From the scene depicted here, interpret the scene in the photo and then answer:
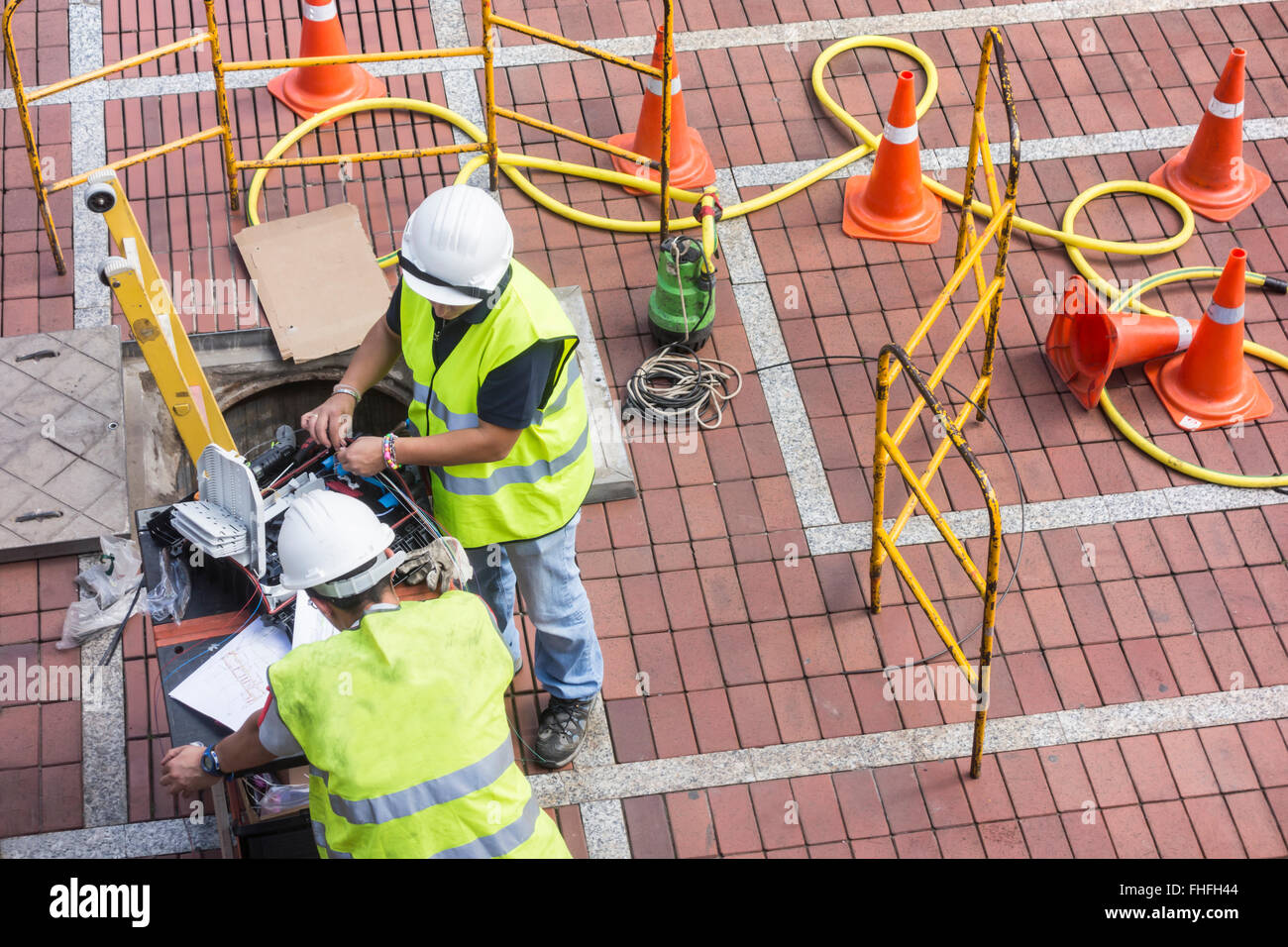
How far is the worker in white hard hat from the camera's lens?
434 cm

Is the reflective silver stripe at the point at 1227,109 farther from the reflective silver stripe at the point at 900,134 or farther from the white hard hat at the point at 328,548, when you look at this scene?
the white hard hat at the point at 328,548

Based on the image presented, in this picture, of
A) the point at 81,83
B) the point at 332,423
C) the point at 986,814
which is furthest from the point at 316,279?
the point at 986,814

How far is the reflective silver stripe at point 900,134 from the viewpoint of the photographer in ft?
23.5

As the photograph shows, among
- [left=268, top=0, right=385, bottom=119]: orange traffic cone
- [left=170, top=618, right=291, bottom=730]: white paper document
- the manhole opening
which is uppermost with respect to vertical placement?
[left=268, top=0, right=385, bottom=119]: orange traffic cone

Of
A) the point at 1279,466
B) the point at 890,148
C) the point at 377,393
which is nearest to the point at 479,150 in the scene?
the point at 377,393

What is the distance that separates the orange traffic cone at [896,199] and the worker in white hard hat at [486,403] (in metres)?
3.08

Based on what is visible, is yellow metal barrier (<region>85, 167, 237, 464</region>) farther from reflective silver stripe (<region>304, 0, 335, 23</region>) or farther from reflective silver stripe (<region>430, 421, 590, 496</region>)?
reflective silver stripe (<region>304, 0, 335, 23</region>)

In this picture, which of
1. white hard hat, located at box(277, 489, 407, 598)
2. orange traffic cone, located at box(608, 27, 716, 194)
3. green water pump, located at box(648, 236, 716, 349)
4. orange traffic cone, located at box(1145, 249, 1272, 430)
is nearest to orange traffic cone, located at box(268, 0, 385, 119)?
orange traffic cone, located at box(608, 27, 716, 194)

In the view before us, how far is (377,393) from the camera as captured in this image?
6664 millimetres

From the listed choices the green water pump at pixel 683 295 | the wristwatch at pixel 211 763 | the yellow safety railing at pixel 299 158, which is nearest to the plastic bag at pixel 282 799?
the wristwatch at pixel 211 763

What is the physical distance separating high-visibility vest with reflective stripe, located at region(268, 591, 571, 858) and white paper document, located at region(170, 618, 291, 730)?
1.98 feet

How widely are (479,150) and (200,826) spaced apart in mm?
3830

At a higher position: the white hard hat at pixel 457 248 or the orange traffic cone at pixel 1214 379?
the orange traffic cone at pixel 1214 379
